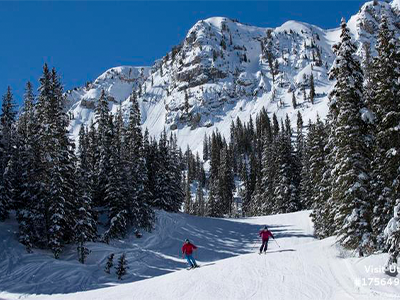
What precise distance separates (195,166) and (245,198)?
2050 inches

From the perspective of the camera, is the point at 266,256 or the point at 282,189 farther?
the point at 282,189

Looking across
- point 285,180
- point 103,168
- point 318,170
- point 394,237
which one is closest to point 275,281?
point 394,237

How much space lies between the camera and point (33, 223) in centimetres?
3092

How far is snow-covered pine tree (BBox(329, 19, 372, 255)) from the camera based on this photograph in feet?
66.1

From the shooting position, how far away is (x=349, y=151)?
20.9 meters

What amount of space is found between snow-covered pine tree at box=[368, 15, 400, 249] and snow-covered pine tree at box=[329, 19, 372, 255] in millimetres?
796

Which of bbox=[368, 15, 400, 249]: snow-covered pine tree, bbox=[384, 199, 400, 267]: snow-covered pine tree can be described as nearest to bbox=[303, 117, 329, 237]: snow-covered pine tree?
bbox=[368, 15, 400, 249]: snow-covered pine tree

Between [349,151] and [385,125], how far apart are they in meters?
2.45

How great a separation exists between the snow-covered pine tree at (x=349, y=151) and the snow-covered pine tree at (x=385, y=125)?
2.61 ft

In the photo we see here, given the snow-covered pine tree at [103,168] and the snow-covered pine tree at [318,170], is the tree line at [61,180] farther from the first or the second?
the snow-covered pine tree at [318,170]

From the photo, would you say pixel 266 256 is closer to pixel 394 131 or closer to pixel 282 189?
pixel 394 131

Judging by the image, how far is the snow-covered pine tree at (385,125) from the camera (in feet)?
61.2

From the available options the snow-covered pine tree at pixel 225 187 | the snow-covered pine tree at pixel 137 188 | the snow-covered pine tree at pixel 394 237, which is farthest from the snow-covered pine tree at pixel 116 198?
the snow-covered pine tree at pixel 225 187

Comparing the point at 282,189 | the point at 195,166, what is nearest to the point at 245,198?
the point at 282,189
